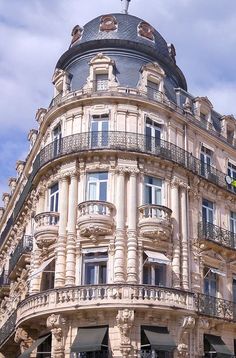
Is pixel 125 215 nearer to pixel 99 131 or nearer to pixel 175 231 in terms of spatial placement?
pixel 175 231

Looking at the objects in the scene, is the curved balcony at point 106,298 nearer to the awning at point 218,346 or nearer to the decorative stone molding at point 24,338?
the decorative stone molding at point 24,338

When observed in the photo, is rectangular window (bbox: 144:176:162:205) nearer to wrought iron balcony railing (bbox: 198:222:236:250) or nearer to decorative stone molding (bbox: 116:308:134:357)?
wrought iron balcony railing (bbox: 198:222:236:250)

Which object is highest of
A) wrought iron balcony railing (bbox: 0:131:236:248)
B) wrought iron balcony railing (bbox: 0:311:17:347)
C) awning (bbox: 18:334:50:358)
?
wrought iron balcony railing (bbox: 0:131:236:248)

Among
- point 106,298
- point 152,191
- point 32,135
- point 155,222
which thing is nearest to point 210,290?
point 155,222

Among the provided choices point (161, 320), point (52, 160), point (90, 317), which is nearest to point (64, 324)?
point (90, 317)

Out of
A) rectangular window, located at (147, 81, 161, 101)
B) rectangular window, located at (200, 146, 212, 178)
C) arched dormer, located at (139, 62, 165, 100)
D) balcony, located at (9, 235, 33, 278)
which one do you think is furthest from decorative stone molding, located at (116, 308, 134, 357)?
arched dormer, located at (139, 62, 165, 100)

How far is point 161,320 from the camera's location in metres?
26.1

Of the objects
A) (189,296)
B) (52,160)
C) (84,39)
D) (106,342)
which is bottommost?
(106,342)

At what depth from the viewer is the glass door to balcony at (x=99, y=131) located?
28.9 metres

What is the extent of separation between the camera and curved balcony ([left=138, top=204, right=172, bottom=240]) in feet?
89.3

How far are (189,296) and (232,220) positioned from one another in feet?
23.2

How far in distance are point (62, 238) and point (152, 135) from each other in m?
6.75

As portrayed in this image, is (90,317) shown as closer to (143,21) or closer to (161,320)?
(161,320)

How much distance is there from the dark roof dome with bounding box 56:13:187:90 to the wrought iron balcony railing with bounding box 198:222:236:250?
7.93 m
